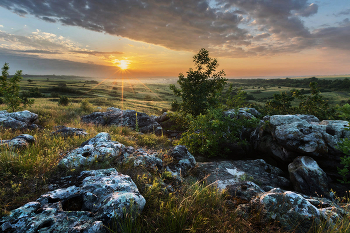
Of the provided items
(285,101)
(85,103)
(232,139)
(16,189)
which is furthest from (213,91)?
(85,103)

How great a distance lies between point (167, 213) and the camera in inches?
118

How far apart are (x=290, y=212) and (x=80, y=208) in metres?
4.30

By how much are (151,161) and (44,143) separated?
4.09 metres

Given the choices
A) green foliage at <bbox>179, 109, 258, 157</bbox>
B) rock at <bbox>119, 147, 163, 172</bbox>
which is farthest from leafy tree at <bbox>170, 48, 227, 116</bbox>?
rock at <bbox>119, 147, 163, 172</bbox>

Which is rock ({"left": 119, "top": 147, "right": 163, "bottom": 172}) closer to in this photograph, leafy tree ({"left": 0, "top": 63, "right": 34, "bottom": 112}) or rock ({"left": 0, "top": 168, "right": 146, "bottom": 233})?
rock ({"left": 0, "top": 168, "right": 146, "bottom": 233})

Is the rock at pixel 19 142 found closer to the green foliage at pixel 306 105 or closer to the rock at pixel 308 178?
the rock at pixel 308 178

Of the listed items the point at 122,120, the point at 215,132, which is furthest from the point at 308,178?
the point at 122,120

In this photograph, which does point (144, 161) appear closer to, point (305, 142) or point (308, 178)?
point (308, 178)

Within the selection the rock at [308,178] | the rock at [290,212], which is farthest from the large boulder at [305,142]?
the rock at [290,212]

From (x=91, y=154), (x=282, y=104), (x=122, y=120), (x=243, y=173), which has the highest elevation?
(x=282, y=104)

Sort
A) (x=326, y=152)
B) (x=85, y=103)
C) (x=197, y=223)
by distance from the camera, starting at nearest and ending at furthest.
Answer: (x=197, y=223), (x=326, y=152), (x=85, y=103)

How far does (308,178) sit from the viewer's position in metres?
6.00

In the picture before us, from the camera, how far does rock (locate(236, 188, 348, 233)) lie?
315cm

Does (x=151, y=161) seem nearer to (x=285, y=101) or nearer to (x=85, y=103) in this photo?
(x=285, y=101)
